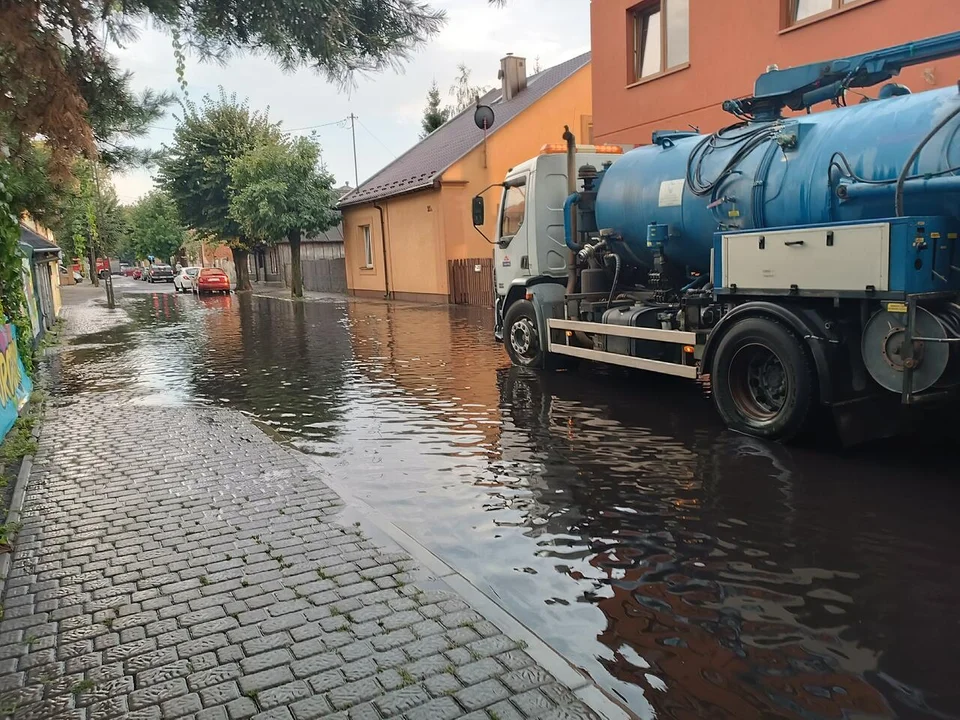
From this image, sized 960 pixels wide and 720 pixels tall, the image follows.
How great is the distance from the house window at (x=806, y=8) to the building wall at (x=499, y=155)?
42.2 feet

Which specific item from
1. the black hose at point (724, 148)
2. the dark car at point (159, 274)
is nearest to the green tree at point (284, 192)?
the black hose at point (724, 148)

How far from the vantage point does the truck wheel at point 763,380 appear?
20.4ft

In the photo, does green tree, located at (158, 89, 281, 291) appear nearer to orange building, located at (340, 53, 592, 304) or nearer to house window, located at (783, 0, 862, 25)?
orange building, located at (340, 53, 592, 304)

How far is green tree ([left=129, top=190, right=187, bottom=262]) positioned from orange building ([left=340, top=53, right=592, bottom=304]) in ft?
201

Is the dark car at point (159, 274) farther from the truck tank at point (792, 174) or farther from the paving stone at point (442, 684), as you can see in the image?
the paving stone at point (442, 684)

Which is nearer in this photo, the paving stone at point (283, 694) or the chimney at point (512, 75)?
the paving stone at point (283, 694)

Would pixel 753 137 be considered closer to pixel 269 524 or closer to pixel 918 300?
pixel 918 300

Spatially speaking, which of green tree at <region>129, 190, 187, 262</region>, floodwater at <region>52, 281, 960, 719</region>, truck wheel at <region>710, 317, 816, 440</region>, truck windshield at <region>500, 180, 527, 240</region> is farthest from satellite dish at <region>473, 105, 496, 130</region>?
green tree at <region>129, 190, 187, 262</region>

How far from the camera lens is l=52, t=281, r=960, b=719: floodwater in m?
3.18

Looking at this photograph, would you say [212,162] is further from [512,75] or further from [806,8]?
[806,8]

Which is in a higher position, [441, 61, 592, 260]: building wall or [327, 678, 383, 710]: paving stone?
[441, 61, 592, 260]: building wall

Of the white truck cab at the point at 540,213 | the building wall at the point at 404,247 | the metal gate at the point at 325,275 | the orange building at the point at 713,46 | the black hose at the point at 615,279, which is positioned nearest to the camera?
the black hose at the point at 615,279

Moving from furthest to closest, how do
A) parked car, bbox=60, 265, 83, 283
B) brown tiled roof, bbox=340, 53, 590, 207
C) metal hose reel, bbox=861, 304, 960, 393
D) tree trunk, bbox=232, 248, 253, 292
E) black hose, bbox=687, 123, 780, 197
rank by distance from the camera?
parked car, bbox=60, 265, 83, 283 < tree trunk, bbox=232, 248, 253, 292 < brown tiled roof, bbox=340, 53, 590, 207 < black hose, bbox=687, 123, 780, 197 < metal hose reel, bbox=861, 304, 960, 393

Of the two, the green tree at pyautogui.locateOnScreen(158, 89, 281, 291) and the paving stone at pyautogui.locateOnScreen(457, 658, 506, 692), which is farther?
the green tree at pyautogui.locateOnScreen(158, 89, 281, 291)
